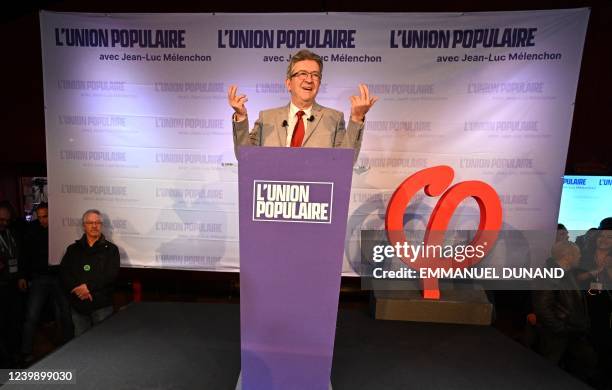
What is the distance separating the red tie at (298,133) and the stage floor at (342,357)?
4.41 feet

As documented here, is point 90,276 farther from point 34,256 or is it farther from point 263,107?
point 263,107

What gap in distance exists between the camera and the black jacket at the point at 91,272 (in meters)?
2.50

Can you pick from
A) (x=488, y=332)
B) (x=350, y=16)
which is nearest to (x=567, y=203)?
(x=488, y=332)

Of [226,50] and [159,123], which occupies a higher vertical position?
[226,50]

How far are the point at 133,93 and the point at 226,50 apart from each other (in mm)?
932

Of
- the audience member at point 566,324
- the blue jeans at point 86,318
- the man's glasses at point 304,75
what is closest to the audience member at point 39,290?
the blue jeans at point 86,318

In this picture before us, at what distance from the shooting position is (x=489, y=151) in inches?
108

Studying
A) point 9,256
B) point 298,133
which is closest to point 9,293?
point 9,256

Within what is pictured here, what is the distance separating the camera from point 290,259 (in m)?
1.44

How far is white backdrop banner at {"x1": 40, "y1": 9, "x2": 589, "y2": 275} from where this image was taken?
266 cm

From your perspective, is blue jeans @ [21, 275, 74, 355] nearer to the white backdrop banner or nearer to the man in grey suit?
the white backdrop banner

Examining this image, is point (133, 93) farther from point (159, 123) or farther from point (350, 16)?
point (350, 16)

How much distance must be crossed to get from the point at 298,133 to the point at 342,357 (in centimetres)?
143

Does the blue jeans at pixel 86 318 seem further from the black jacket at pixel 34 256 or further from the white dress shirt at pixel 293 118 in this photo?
the white dress shirt at pixel 293 118
